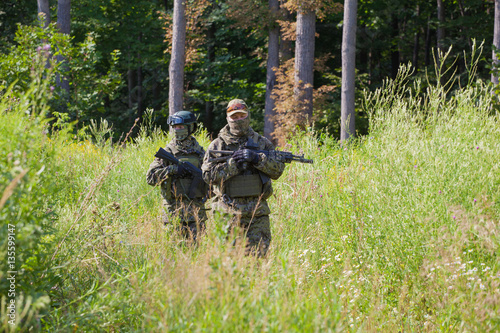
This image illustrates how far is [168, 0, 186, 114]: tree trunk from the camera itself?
10.7 meters

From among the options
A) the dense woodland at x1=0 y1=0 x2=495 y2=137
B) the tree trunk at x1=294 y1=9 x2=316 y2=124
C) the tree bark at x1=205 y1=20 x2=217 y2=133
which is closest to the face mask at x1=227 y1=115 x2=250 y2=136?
the dense woodland at x1=0 y1=0 x2=495 y2=137

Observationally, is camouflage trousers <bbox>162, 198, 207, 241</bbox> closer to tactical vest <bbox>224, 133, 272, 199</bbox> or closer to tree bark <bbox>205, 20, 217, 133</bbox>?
tactical vest <bbox>224, 133, 272, 199</bbox>

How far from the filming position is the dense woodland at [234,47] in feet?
38.5

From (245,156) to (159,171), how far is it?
4.07 feet

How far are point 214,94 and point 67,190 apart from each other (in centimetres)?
1208

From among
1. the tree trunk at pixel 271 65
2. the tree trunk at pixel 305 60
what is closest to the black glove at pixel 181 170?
the tree trunk at pixel 305 60

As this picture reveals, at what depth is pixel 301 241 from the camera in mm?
4512

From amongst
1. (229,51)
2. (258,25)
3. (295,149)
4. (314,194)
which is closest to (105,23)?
(229,51)

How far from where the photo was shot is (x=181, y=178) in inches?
196

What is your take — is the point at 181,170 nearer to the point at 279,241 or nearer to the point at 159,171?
the point at 159,171

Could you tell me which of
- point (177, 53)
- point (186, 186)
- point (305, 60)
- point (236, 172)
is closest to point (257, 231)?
point (236, 172)

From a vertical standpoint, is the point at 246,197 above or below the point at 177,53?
below

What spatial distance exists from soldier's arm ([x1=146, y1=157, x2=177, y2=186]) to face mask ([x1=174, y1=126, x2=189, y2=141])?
1.02ft

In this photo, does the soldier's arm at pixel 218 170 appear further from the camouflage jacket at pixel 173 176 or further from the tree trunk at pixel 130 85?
the tree trunk at pixel 130 85
